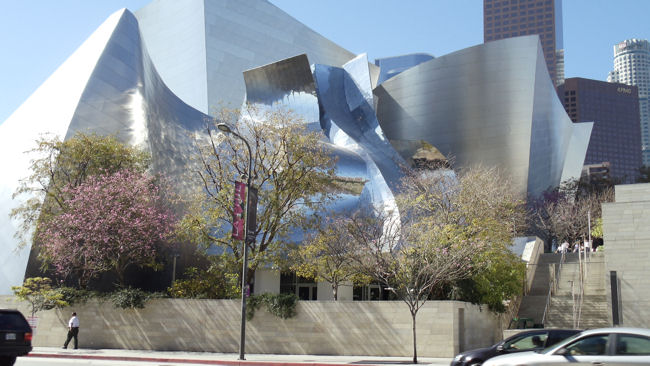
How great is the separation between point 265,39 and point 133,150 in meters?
37.1

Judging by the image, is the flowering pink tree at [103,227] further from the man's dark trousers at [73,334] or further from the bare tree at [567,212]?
the bare tree at [567,212]

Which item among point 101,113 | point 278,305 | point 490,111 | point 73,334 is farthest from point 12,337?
point 490,111

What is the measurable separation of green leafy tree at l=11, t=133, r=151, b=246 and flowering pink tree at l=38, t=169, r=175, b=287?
3.95 ft

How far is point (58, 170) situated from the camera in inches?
1127

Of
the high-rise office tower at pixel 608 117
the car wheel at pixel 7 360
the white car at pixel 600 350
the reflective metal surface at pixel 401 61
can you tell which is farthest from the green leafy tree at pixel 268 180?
the high-rise office tower at pixel 608 117

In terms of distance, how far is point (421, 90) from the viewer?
54.8 metres

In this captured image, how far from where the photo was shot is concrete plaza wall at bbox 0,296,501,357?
2158cm

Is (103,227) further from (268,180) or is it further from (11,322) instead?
(11,322)

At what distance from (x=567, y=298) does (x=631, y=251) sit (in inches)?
152

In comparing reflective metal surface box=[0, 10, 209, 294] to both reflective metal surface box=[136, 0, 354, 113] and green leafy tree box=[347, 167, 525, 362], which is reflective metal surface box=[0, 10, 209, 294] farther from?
reflective metal surface box=[136, 0, 354, 113]

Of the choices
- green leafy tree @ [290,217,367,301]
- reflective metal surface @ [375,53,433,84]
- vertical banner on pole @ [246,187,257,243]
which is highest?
reflective metal surface @ [375,53,433,84]

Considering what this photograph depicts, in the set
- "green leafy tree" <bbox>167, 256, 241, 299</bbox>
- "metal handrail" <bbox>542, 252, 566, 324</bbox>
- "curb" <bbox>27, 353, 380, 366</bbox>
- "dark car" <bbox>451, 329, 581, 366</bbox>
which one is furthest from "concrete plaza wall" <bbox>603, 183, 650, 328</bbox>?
"green leafy tree" <bbox>167, 256, 241, 299</bbox>

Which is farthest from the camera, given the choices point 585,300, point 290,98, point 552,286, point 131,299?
point 290,98

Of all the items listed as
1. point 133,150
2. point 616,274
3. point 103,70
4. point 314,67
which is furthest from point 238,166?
point 314,67
